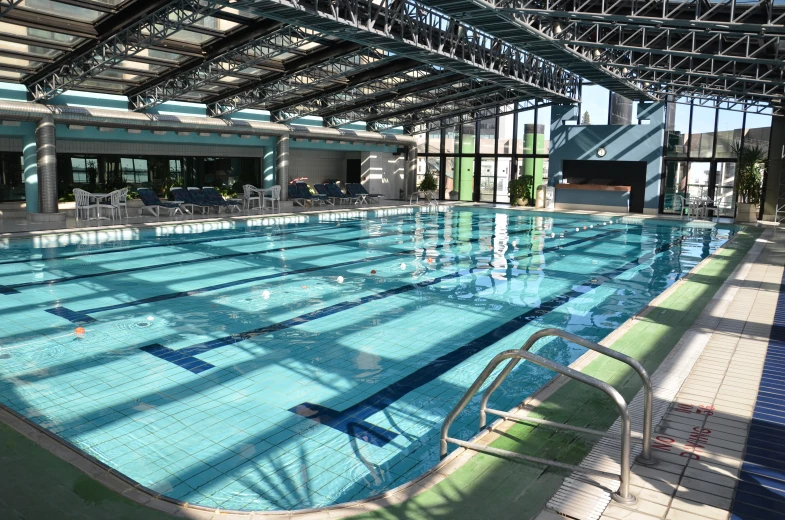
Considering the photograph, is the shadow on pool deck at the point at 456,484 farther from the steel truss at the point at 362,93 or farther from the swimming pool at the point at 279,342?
the steel truss at the point at 362,93

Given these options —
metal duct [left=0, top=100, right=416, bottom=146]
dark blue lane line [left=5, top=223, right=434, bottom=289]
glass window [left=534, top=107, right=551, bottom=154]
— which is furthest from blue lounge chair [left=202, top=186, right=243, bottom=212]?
glass window [left=534, top=107, right=551, bottom=154]

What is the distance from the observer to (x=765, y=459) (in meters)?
3.40

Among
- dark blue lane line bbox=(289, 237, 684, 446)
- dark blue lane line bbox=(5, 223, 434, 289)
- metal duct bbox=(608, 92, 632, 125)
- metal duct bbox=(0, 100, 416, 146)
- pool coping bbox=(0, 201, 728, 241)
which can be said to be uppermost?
metal duct bbox=(608, 92, 632, 125)

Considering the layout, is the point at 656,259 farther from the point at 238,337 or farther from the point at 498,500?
the point at 498,500

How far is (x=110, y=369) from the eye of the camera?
5324 millimetres

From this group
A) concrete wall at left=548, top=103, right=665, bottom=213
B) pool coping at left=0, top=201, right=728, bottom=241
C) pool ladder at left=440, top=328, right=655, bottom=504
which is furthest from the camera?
concrete wall at left=548, top=103, right=665, bottom=213

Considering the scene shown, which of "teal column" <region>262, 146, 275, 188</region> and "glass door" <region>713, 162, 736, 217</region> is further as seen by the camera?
"teal column" <region>262, 146, 275, 188</region>

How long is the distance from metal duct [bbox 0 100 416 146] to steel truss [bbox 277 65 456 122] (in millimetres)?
585

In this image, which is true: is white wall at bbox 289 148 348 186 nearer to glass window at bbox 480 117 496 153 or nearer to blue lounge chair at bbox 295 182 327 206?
blue lounge chair at bbox 295 182 327 206

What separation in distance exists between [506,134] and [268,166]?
9438 mm

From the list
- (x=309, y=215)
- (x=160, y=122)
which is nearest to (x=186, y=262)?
(x=160, y=122)

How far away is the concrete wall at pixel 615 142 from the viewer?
20.8m

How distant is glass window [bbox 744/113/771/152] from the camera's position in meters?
18.9

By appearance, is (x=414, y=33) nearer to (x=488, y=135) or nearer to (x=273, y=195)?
(x=273, y=195)
